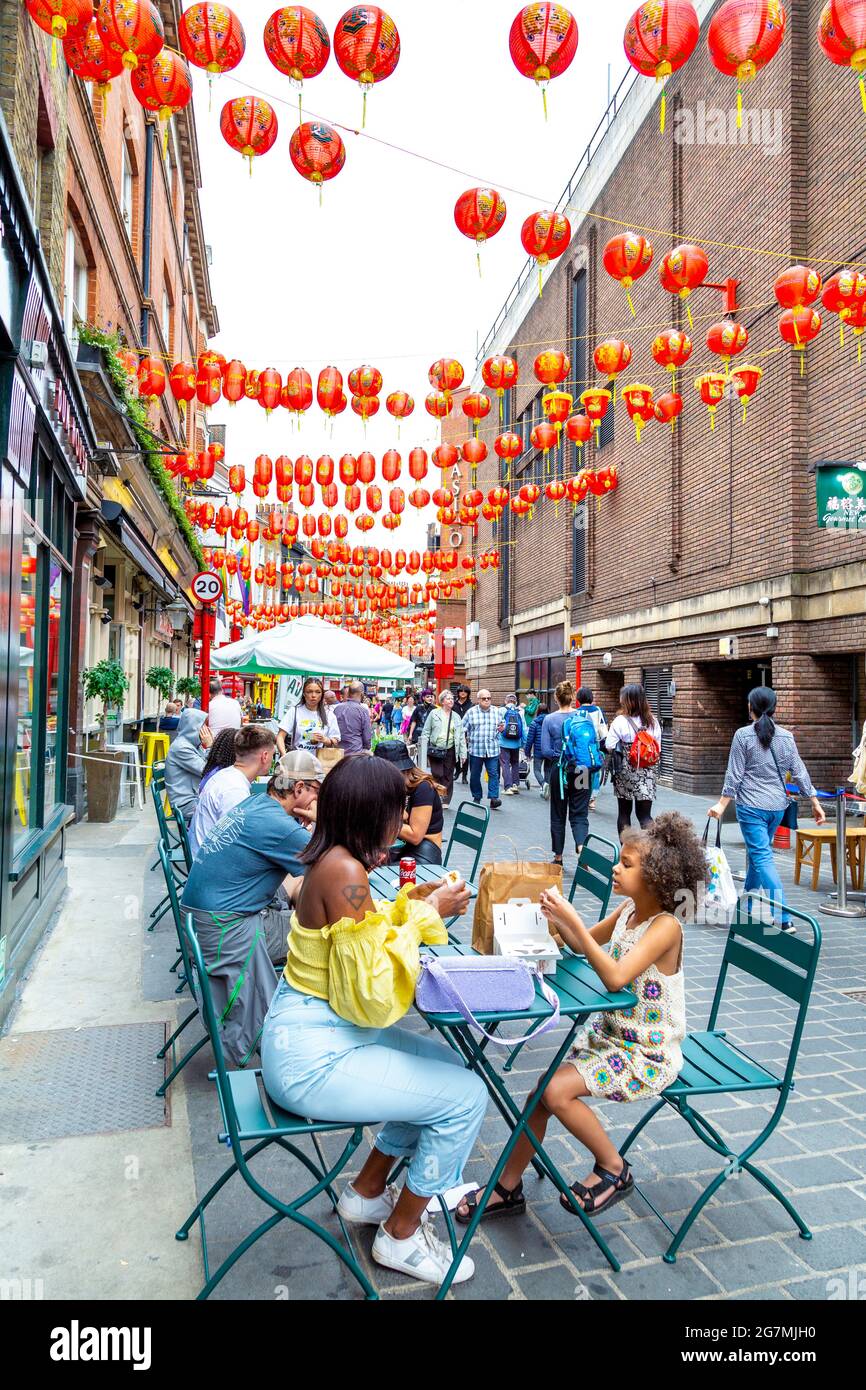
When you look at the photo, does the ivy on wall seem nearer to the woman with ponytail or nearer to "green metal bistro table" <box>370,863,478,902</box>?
"green metal bistro table" <box>370,863,478,902</box>

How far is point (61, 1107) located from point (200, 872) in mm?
1163

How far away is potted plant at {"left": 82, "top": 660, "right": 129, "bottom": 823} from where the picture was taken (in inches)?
447

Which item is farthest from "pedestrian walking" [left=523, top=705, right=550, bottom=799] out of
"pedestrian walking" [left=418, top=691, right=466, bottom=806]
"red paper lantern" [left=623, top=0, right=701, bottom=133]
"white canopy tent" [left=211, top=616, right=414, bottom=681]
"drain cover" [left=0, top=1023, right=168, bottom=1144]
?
"drain cover" [left=0, top=1023, right=168, bottom=1144]

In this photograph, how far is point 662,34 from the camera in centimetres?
555

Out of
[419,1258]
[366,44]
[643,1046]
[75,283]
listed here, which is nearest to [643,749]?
[643,1046]

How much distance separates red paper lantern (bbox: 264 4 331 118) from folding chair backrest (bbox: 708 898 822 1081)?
5691 mm

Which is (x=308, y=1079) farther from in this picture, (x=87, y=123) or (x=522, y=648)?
(x=522, y=648)

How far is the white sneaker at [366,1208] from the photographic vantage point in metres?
2.86

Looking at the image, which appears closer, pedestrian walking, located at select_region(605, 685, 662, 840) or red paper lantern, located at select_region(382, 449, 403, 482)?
pedestrian walking, located at select_region(605, 685, 662, 840)

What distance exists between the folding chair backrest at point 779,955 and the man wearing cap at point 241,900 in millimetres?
1838

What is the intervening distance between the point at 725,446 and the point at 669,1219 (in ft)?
44.3

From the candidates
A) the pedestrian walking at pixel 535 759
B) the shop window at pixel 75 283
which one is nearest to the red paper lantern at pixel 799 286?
the shop window at pixel 75 283

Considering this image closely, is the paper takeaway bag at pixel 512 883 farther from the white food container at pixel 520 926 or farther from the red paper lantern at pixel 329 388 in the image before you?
the red paper lantern at pixel 329 388

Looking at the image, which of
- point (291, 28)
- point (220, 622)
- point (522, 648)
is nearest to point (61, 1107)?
point (291, 28)
